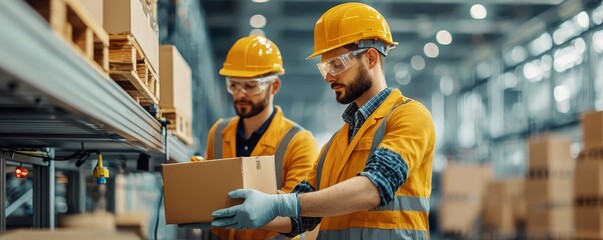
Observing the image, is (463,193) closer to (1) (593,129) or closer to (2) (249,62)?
(1) (593,129)

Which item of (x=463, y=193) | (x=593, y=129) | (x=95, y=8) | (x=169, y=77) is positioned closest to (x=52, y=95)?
(x=95, y=8)

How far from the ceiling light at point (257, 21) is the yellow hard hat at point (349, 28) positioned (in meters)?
14.6

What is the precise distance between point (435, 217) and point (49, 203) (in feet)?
65.8

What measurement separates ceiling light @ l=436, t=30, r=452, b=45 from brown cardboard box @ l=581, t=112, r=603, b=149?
10970 millimetres

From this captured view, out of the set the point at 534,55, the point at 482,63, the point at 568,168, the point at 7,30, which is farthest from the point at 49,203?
the point at 482,63

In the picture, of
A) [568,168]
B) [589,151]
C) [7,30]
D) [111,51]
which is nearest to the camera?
[7,30]

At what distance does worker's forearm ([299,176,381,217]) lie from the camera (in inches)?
126

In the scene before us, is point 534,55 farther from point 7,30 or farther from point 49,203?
point 7,30

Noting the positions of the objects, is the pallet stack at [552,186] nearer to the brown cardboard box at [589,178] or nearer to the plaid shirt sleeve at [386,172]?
the brown cardboard box at [589,178]

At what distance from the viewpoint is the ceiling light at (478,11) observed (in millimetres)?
17448

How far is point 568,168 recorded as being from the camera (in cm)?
1234

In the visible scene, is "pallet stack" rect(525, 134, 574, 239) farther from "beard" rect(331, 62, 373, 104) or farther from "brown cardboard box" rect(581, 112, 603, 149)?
"beard" rect(331, 62, 373, 104)

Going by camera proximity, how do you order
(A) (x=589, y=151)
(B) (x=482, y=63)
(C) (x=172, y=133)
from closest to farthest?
(C) (x=172, y=133) < (A) (x=589, y=151) < (B) (x=482, y=63)

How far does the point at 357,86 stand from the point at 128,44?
1134mm
